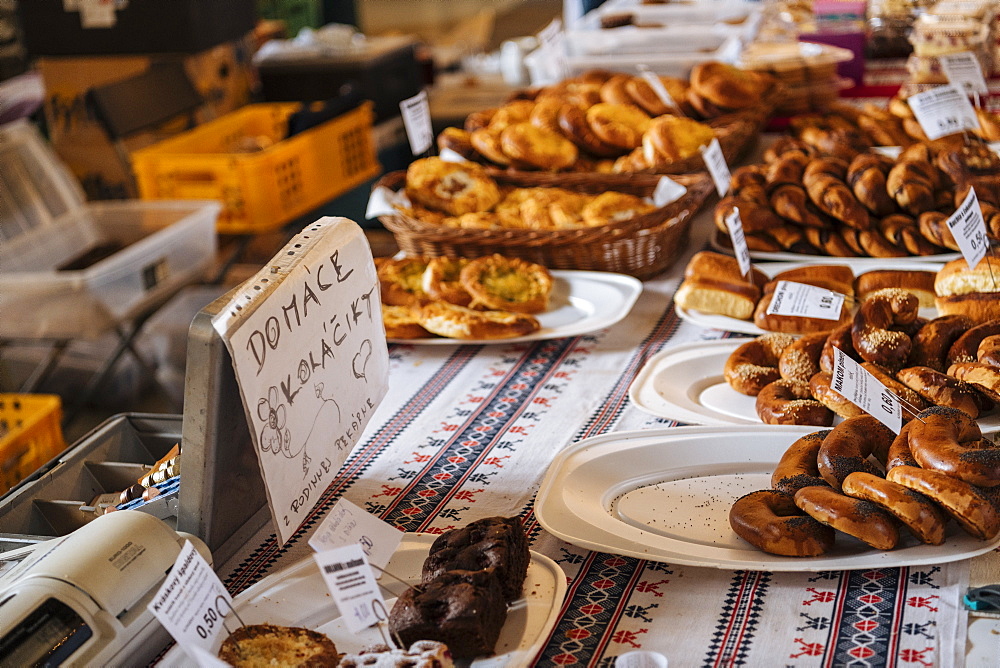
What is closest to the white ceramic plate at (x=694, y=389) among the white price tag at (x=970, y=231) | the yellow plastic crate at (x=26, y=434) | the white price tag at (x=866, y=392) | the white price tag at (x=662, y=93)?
the white price tag at (x=866, y=392)

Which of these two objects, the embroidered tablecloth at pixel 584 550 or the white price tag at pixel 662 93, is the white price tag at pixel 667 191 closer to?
the embroidered tablecloth at pixel 584 550

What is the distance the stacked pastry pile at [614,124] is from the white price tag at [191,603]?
1.70 m

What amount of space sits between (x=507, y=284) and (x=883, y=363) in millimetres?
832

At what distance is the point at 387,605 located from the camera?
3.74 ft

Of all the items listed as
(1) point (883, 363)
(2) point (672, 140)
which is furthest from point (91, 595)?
(2) point (672, 140)

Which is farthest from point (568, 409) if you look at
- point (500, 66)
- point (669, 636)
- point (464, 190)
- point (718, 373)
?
point (500, 66)

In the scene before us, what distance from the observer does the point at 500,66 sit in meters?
6.06

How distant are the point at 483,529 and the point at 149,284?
2.69 m

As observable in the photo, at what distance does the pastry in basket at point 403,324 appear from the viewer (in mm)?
1956

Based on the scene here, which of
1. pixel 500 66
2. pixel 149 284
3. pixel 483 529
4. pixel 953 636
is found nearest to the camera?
pixel 953 636

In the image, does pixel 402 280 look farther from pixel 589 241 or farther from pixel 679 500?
pixel 679 500

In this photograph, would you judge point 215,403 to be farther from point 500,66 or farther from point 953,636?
point 500,66

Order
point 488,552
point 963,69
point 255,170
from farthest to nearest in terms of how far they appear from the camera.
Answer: point 255,170, point 963,69, point 488,552

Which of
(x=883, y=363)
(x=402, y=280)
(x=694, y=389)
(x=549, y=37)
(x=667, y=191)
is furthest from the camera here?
(x=549, y=37)
